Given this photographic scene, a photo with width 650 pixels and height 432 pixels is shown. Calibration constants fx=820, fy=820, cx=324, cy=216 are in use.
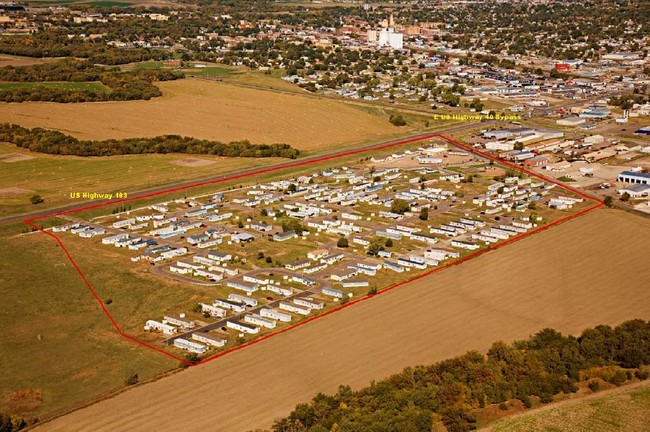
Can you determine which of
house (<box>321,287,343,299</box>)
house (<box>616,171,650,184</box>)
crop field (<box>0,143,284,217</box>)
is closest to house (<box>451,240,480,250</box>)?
house (<box>321,287,343,299</box>)

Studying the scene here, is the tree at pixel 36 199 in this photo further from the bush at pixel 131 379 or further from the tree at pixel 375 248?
the bush at pixel 131 379

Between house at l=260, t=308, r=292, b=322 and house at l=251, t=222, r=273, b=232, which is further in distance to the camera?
house at l=251, t=222, r=273, b=232

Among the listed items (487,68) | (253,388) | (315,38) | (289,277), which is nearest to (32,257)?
(289,277)

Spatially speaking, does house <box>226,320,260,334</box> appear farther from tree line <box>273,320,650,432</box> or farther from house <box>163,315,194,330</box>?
tree line <box>273,320,650,432</box>

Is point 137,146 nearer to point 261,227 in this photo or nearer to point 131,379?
point 261,227

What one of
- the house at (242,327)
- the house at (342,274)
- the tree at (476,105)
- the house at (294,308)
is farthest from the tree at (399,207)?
the tree at (476,105)

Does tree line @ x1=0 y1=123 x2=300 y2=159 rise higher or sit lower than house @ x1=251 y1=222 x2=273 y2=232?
higher

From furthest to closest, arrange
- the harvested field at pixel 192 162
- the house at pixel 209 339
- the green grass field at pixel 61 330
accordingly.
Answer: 1. the harvested field at pixel 192 162
2. the house at pixel 209 339
3. the green grass field at pixel 61 330

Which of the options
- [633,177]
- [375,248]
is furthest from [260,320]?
[633,177]
